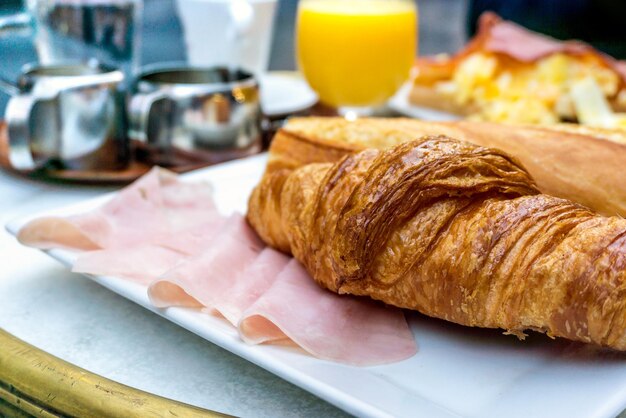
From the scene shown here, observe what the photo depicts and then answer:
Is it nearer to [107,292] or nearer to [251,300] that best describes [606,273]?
[251,300]

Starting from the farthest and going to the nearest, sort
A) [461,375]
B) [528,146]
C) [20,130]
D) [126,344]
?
[20,130]
[528,146]
[126,344]
[461,375]

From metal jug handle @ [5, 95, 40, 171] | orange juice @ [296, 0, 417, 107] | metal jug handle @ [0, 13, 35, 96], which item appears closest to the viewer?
metal jug handle @ [5, 95, 40, 171]

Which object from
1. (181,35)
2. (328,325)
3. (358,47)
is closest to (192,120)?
(358,47)

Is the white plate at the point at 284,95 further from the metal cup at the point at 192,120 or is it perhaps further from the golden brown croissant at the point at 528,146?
the golden brown croissant at the point at 528,146

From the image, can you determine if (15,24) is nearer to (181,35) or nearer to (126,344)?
(126,344)

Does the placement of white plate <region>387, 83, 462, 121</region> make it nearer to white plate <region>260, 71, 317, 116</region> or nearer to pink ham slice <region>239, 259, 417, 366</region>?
white plate <region>260, 71, 317, 116</region>

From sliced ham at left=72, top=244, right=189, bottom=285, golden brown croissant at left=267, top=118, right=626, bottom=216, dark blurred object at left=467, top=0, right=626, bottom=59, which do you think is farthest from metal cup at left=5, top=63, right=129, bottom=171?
dark blurred object at left=467, top=0, right=626, bottom=59

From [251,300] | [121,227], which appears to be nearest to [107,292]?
[121,227]
